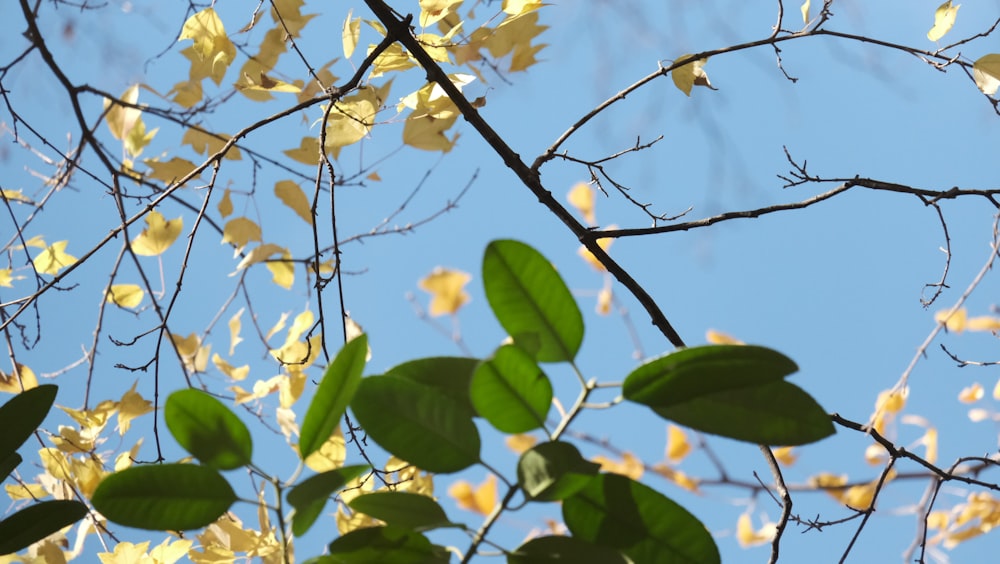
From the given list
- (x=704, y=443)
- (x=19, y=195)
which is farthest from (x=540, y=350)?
(x=19, y=195)

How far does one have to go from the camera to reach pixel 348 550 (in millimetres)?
240

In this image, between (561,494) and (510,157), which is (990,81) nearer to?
(510,157)

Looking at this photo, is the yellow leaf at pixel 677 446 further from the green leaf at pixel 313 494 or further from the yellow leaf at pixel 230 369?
the green leaf at pixel 313 494

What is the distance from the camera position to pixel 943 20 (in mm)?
701

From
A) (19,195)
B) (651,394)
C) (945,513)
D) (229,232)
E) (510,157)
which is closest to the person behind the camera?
(651,394)

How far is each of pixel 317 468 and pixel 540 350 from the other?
0.44 meters

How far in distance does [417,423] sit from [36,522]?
0.53 ft

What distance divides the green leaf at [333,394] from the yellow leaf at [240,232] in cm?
74

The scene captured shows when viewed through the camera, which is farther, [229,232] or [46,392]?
[229,232]

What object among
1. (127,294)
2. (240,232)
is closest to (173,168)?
(240,232)

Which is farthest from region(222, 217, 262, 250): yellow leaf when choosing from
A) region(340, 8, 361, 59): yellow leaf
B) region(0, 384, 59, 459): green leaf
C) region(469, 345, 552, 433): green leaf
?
region(469, 345, 552, 433): green leaf

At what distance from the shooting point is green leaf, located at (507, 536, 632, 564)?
229mm

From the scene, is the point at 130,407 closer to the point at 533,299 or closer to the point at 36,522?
the point at 36,522

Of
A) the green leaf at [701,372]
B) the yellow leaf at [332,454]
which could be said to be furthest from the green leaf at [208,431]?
the yellow leaf at [332,454]
